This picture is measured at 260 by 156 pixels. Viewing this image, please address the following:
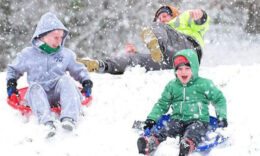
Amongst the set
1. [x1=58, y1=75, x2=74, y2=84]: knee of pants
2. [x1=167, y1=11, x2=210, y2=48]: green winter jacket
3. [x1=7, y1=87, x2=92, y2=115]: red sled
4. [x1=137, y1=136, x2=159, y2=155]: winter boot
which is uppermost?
[x1=167, y1=11, x2=210, y2=48]: green winter jacket

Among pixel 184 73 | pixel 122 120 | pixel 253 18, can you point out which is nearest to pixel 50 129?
pixel 122 120

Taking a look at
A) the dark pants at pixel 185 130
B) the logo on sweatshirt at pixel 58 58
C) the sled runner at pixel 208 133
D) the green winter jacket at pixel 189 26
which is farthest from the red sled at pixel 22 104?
the green winter jacket at pixel 189 26

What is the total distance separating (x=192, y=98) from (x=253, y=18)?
15.9 meters

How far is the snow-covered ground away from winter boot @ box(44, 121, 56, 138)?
66mm

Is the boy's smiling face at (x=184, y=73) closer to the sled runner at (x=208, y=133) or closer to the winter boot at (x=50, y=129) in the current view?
the sled runner at (x=208, y=133)

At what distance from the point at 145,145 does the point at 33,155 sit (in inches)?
43.5

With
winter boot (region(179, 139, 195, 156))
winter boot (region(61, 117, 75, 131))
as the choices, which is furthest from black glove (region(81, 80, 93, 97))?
winter boot (region(179, 139, 195, 156))

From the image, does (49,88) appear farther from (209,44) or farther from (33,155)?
(209,44)

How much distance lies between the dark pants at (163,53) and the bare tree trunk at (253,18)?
12.8m

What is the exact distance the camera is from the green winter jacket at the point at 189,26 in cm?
682

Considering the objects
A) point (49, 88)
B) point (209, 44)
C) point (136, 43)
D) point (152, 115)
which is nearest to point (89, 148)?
point (152, 115)

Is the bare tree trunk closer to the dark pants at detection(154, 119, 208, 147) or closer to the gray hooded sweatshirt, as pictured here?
the gray hooded sweatshirt

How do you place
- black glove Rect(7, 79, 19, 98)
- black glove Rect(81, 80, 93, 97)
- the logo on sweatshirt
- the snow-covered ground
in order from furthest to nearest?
black glove Rect(81, 80, 93, 97) < the logo on sweatshirt < black glove Rect(7, 79, 19, 98) < the snow-covered ground

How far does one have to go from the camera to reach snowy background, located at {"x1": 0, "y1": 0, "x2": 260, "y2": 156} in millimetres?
3867
